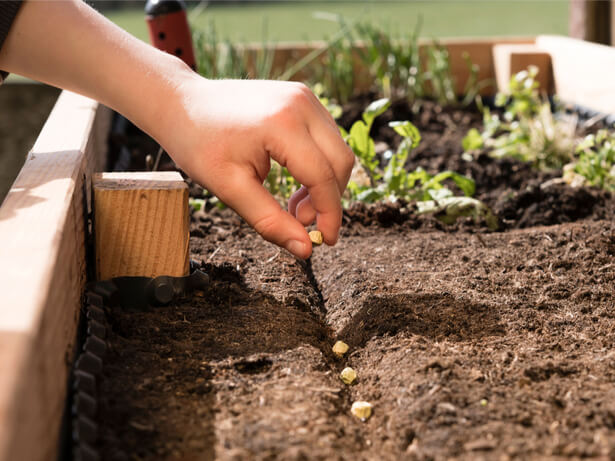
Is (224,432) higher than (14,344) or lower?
lower

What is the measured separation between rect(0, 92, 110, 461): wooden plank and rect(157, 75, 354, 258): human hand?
22 centimetres

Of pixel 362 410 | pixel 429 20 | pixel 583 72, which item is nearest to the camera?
pixel 362 410

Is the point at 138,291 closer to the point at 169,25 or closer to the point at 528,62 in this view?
the point at 169,25

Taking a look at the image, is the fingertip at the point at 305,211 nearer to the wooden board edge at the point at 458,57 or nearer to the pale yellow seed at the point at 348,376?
the pale yellow seed at the point at 348,376

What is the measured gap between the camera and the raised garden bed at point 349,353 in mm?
794

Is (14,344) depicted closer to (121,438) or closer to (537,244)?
(121,438)

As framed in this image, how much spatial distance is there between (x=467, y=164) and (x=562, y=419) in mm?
1604

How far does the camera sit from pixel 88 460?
2.40ft

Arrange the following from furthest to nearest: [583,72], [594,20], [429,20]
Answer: [429,20], [594,20], [583,72]

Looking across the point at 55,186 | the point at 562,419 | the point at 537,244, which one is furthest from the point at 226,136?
the point at 537,244

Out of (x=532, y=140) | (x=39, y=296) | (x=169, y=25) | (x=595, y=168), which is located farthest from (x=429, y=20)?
(x=39, y=296)

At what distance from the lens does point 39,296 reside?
0.72 metres

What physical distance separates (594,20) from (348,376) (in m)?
3.00

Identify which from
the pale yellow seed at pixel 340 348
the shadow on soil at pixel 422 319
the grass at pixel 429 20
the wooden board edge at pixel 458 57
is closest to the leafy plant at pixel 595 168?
the shadow on soil at pixel 422 319
